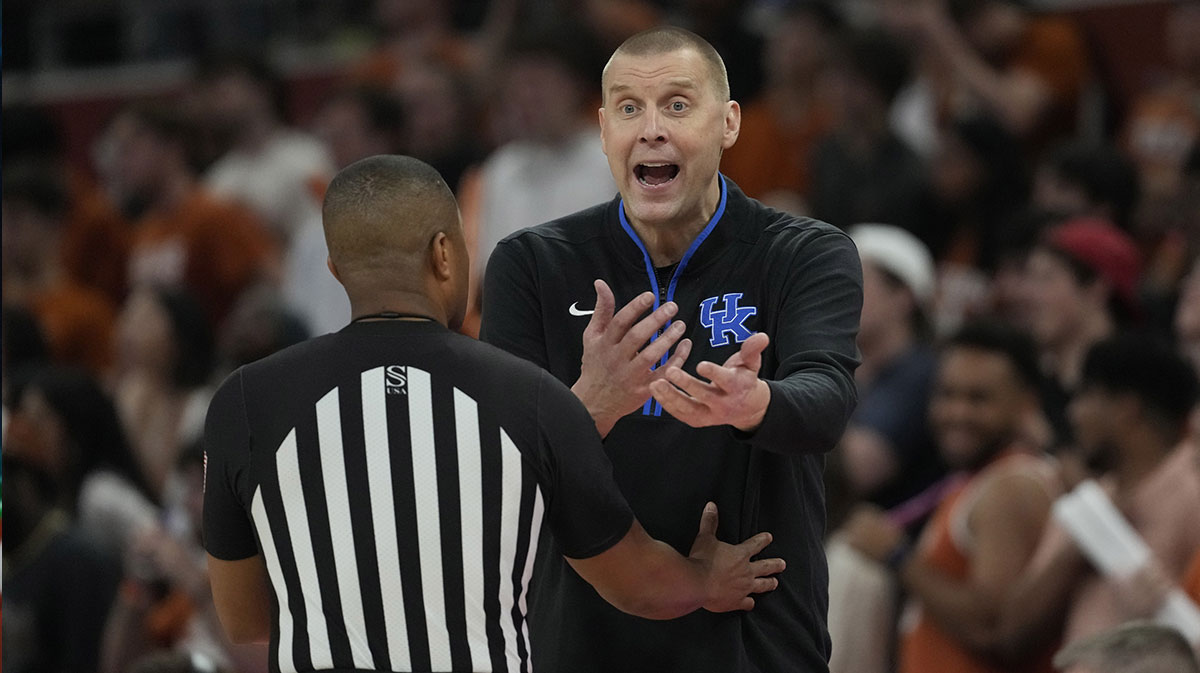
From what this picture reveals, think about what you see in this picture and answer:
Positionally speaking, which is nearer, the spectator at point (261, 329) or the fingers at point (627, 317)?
the fingers at point (627, 317)

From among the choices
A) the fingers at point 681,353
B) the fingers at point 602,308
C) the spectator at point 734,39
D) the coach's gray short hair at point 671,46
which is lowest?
the fingers at point 681,353

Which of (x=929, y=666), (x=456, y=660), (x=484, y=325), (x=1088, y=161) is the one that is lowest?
(x=929, y=666)

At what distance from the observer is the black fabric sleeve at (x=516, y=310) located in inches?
152

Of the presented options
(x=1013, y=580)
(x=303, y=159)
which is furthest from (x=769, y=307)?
(x=303, y=159)

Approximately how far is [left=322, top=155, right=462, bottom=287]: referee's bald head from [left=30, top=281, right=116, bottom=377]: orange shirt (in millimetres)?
7212

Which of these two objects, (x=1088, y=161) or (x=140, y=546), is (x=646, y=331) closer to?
(x=140, y=546)

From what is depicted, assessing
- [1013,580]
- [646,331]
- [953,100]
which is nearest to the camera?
[646,331]

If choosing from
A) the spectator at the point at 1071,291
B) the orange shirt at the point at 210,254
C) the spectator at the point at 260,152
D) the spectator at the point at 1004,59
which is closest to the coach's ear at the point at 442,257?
the spectator at the point at 1071,291

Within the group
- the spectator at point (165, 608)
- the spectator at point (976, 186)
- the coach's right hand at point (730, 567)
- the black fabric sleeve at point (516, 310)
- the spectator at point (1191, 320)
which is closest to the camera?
the coach's right hand at point (730, 567)

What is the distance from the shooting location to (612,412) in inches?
139

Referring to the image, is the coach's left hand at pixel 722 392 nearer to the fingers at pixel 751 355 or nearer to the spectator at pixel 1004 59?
the fingers at pixel 751 355

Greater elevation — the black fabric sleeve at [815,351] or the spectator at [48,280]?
the spectator at [48,280]

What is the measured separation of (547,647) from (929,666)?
2.63 meters

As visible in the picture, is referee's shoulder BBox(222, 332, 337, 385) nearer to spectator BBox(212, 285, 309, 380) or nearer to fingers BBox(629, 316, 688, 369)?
fingers BBox(629, 316, 688, 369)
